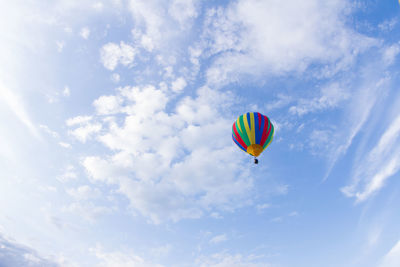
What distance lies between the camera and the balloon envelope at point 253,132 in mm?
33625

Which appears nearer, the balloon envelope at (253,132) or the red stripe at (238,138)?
the balloon envelope at (253,132)

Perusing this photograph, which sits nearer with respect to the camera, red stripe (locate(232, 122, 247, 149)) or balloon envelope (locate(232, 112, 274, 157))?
balloon envelope (locate(232, 112, 274, 157))

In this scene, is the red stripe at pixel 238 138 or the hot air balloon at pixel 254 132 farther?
the red stripe at pixel 238 138

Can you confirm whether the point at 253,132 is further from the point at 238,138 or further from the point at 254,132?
the point at 238,138

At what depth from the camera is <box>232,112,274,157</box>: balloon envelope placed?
Answer: 33.6 meters

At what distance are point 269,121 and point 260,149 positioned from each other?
5.50m

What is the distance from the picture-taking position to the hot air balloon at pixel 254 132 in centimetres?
3362

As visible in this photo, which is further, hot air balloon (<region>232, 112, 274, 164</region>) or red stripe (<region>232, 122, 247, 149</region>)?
red stripe (<region>232, 122, 247, 149</region>)

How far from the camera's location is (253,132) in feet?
110

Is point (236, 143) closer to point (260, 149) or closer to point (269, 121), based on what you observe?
point (260, 149)

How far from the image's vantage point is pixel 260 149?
1331 inches

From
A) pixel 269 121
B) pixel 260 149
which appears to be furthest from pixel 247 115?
pixel 260 149

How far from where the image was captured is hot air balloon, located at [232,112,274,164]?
33.6m

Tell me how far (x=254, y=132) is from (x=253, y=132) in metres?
0.17
